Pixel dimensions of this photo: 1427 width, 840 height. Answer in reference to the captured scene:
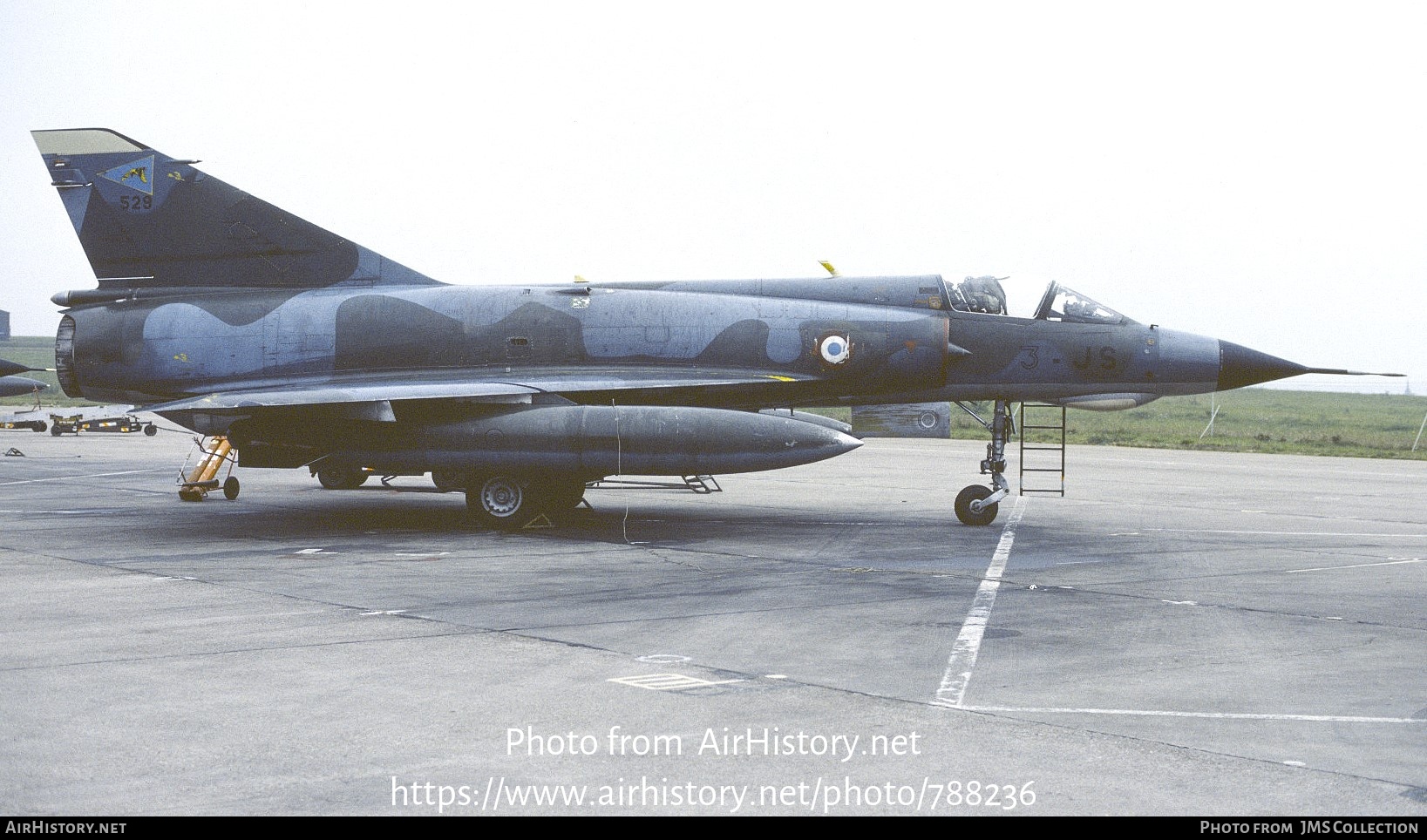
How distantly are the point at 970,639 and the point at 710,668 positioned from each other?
2.12m

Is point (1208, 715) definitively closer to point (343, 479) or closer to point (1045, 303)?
point (1045, 303)

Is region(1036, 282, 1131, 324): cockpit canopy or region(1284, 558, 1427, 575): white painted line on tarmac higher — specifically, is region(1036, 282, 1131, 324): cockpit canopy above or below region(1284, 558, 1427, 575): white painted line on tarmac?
above

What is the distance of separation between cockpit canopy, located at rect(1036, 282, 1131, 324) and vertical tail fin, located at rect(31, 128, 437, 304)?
29.8 feet

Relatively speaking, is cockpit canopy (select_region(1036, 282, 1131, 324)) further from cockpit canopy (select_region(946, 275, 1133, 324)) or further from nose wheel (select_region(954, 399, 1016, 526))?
nose wheel (select_region(954, 399, 1016, 526))

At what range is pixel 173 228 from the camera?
17609 mm

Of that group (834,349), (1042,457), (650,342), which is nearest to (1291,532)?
(834,349)

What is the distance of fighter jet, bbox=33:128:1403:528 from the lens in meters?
15.4

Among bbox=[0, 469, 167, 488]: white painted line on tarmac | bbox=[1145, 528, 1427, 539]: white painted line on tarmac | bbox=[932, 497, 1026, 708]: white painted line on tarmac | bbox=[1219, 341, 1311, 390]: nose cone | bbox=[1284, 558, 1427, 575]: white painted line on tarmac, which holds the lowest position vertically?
bbox=[0, 469, 167, 488]: white painted line on tarmac

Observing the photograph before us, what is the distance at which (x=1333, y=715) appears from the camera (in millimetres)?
6773

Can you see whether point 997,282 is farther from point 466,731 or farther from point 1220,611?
point 466,731

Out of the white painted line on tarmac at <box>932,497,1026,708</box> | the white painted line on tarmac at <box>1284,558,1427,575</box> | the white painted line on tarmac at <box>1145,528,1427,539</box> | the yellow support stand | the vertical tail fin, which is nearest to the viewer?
the white painted line on tarmac at <box>932,497,1026,708</box>

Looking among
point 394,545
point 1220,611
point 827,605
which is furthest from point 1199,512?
point 394,545

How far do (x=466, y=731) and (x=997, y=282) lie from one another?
12238mm

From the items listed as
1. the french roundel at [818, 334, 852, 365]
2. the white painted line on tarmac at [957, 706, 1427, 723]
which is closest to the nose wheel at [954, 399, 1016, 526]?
the french roundel at [818, 334, 852, 365]
